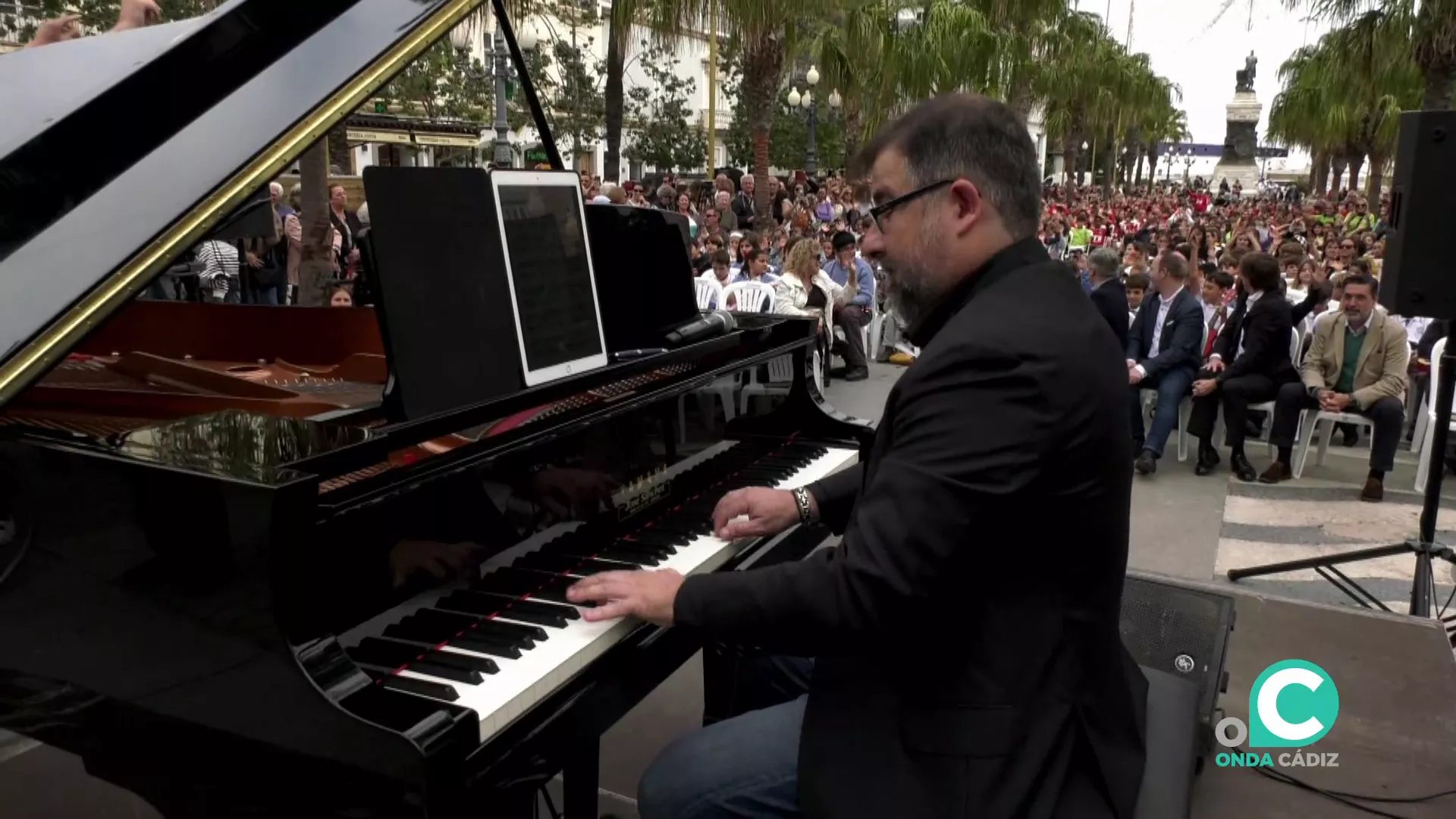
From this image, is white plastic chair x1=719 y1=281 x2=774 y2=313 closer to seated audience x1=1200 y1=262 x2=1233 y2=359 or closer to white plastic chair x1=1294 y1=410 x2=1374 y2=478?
seated audience x1=1200 y1=262 x2=1233 y2=359

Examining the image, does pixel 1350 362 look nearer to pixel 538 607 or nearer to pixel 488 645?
pixel 538 607

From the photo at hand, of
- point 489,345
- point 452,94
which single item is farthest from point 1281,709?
point 452,94

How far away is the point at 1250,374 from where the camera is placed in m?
7.73

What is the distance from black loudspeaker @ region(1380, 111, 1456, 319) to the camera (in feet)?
14.0

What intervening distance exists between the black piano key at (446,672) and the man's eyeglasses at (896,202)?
1122 mm

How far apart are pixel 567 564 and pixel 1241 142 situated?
56114 millimetres

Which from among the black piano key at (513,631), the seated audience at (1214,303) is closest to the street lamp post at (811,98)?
the seated audience at (1214,303)

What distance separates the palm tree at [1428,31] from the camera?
473 inches

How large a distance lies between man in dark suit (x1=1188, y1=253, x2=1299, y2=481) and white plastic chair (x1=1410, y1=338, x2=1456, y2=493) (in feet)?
2.93

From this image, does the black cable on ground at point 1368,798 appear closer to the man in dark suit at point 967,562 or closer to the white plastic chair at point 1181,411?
the man in dark suit at point 967,562

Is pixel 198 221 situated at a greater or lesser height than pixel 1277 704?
greater

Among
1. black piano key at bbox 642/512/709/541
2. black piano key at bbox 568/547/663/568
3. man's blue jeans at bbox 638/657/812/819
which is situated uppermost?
black piano key at bbox 642/512/709/541

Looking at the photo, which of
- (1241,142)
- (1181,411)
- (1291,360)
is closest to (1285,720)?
(1291,360)

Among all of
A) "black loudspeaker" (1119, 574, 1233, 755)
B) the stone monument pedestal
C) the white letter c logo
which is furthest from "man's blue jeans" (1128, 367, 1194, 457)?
the stone monument pedestal
